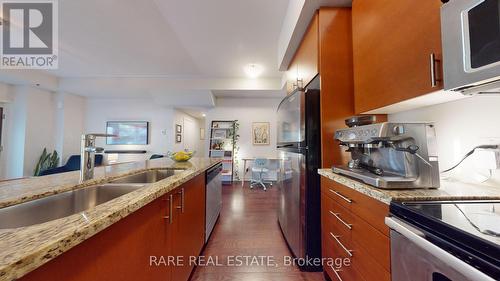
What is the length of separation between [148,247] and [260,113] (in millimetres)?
4973

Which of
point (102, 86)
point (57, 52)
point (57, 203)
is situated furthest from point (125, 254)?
point (102, 86)

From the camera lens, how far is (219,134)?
5547mm

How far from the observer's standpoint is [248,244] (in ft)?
6.89

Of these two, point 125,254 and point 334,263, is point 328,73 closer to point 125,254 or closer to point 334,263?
point 334,263

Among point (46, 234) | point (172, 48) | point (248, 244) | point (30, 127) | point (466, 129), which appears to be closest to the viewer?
point (46, 234)

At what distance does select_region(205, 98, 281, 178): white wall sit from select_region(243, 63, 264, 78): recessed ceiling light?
1.29m

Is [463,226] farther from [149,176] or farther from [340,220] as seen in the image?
[149,176]

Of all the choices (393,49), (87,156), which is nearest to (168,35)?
(87,156)

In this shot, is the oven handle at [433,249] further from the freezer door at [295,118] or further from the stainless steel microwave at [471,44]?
the freezer door at [295,118]

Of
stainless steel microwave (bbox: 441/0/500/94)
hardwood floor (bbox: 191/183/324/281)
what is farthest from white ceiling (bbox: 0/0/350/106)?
hardwood floor (bbox: 191/183/324/281)

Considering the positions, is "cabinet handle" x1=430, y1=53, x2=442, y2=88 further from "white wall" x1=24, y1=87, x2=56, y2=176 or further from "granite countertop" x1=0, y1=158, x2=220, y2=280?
"white wall" x1=24, y1=87, x2=56, y2=176

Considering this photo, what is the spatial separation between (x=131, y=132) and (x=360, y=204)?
6.13 metres

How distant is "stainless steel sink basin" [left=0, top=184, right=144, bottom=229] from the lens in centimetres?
76

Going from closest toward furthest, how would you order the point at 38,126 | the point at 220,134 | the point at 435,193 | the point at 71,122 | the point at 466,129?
the point at 435,193
the point at 466,129
the point at 38,126
the point at 71,122
the point at 220,134
